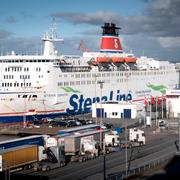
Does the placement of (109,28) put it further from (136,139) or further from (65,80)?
(136,139)

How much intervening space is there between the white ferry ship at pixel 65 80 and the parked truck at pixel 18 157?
13733 mm

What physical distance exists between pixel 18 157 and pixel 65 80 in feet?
76.5

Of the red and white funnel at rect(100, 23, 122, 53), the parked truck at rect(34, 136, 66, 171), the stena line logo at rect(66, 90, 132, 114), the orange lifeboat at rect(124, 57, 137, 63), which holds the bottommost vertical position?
the parked truck at rect(34, 136, 66, 171)

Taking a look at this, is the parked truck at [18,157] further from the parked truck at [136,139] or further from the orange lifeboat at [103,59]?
the orange lifeboat at [103,59]

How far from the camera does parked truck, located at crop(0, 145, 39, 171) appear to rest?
22.3 metres

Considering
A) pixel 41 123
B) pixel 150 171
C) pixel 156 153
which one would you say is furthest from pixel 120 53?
pixel 150 171

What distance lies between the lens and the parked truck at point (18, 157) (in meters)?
22.3

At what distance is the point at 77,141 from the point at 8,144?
4.46 meters

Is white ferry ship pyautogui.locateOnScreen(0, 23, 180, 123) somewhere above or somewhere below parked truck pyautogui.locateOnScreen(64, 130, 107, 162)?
above

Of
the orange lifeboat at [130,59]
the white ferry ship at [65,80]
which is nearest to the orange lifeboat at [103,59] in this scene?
the white ferry ship at [65,80]

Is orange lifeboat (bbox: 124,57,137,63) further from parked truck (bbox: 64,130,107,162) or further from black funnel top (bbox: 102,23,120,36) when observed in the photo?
parked truck (bbox: 64,130,107,162)

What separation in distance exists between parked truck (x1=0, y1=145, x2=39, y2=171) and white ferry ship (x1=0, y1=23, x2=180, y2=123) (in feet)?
45.1

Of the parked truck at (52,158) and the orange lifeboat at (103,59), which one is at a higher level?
the orange lifeboat at (103,59)

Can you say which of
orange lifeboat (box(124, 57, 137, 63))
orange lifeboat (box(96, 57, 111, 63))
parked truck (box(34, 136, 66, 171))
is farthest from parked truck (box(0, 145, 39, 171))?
orange lifeboat (box(124, 57, 137, 63))
